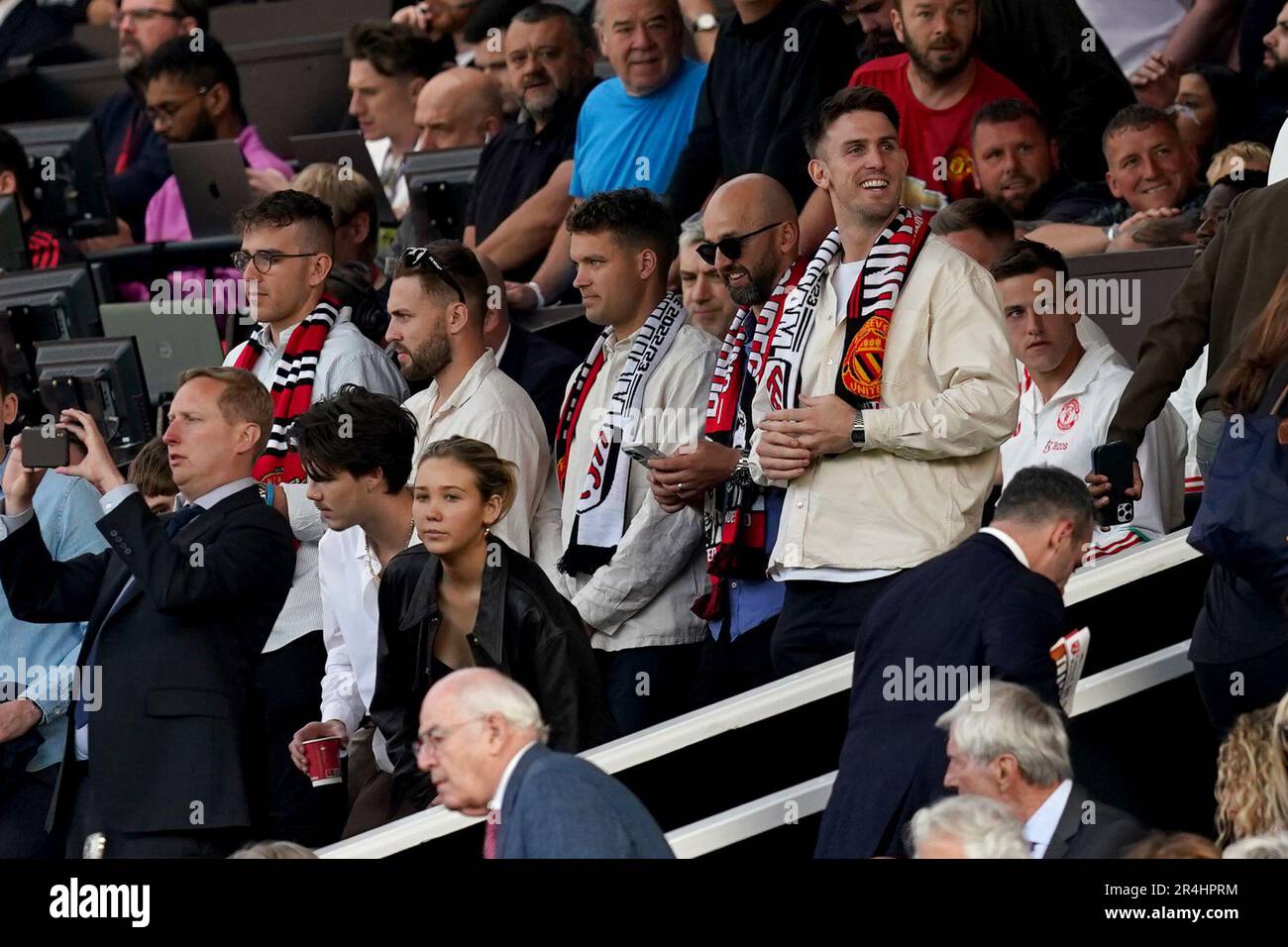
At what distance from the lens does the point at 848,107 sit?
5996 mm

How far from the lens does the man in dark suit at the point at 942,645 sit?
4984 mm

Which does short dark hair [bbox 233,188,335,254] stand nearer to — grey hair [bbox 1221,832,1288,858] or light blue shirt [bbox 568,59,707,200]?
light blue shirt [bbox 568,59,707,200]

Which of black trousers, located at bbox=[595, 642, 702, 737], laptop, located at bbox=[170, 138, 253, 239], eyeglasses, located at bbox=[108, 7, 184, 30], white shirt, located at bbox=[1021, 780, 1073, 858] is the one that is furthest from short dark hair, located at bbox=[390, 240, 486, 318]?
eyeglasses, located at bbox=[108, 7, 184, 30]

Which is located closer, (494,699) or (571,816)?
(571,816)

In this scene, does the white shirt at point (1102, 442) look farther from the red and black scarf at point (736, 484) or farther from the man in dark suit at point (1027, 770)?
the man in dark suit at point (1027, 770)

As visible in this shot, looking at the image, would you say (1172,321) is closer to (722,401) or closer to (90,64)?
(722,401)

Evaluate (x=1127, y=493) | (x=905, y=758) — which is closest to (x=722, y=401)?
(x=1127, y=493)

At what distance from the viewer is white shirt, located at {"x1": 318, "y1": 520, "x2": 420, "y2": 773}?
633 cm

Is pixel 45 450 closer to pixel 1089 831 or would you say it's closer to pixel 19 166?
pixel 1089 831

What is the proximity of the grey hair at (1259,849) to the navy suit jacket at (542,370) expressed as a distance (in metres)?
3.37

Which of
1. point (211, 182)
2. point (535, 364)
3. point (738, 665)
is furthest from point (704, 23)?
point (738, 665)

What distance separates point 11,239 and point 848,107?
400 centimetres

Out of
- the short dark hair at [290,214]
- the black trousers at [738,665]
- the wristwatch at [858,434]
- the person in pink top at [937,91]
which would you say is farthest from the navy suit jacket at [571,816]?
the person in pink top at [937,91]

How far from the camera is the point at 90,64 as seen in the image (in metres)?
12.5
